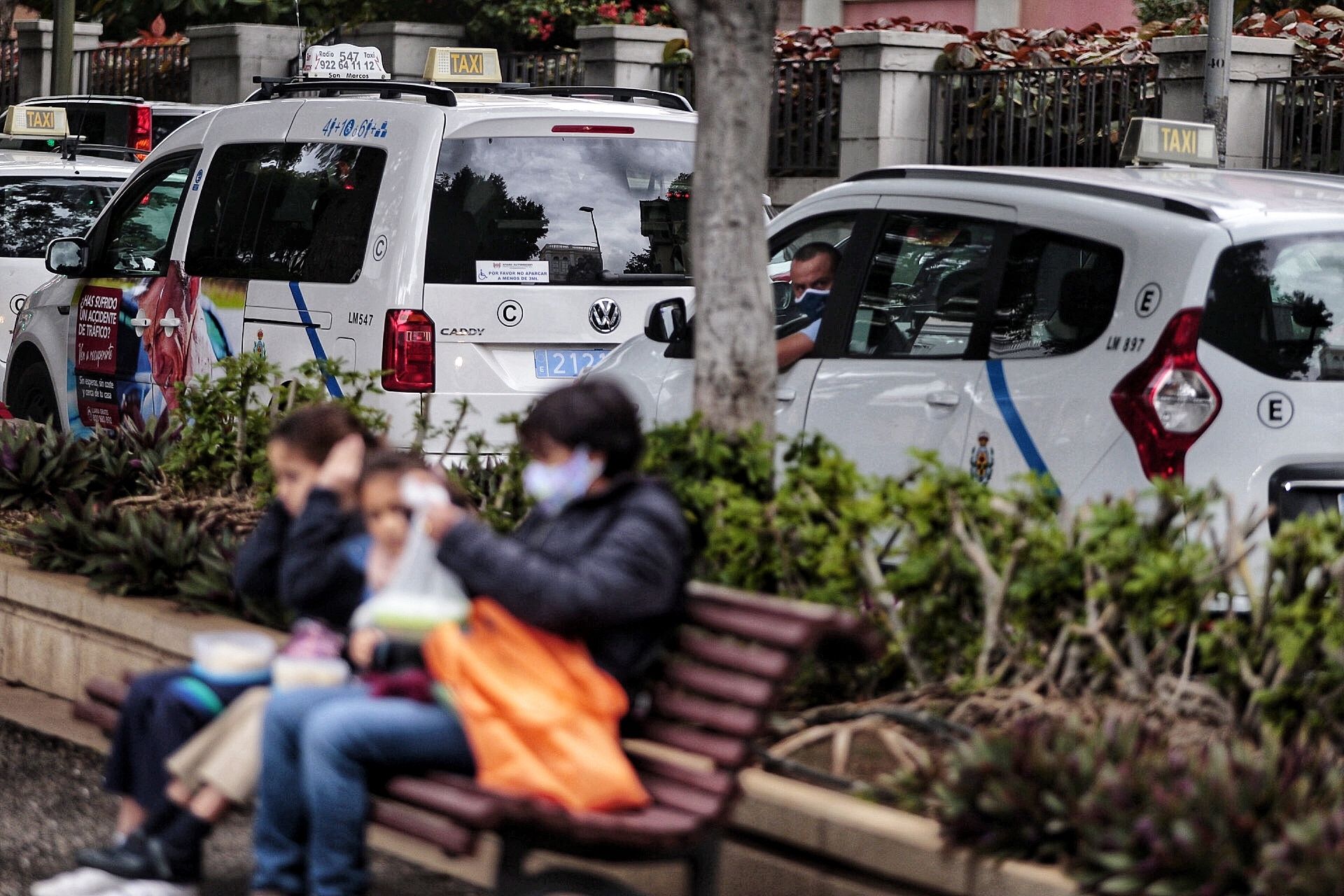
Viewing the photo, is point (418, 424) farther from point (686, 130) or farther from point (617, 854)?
point (617, 854)

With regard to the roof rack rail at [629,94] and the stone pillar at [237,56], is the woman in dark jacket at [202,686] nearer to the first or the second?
the roof rack rail at [629,94]

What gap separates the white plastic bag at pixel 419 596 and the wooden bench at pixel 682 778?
0.30 metres

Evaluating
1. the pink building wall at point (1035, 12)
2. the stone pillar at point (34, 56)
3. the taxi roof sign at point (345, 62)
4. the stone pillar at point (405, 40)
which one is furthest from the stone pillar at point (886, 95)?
the stone pillar at point (34, 56)

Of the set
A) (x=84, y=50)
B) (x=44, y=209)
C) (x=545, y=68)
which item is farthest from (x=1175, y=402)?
(x=84, y=50)

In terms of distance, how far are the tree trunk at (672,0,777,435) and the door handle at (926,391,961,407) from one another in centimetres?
98

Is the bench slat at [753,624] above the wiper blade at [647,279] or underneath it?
underneath

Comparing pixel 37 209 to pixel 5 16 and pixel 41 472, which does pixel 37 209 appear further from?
pixel 41 472

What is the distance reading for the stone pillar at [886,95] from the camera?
19.3 metres

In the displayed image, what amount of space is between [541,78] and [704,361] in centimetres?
1850

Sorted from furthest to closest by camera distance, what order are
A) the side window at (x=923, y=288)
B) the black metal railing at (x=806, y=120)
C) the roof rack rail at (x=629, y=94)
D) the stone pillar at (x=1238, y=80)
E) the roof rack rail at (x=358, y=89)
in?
the black metal railing at (x=806, y=120)
the stone pillar at (x=1238, y=80)
the roof rack rail at (x=629, y=94)
the roof rack rail at (x=358, y=89)
the side window at (x=923, y=288)

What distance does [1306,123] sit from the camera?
54.2ft

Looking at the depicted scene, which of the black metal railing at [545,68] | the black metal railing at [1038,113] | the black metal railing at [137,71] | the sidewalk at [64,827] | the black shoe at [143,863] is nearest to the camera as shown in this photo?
the black shoe at [143,863]

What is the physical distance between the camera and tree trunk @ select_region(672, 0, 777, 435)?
221 inches

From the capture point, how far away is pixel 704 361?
5723 mm
